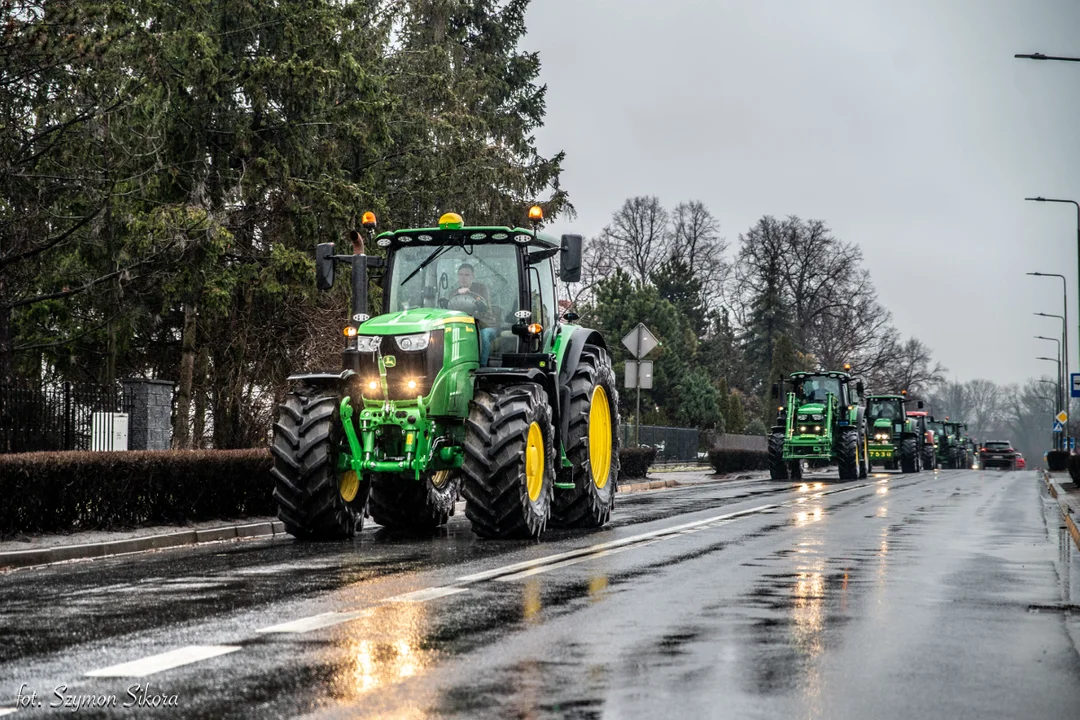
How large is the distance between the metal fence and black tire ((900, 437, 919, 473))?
36.3 meters

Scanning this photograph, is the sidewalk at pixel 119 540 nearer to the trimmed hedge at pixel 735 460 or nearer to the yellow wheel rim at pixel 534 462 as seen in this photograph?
the yellow wheel rim at pixel 534 462

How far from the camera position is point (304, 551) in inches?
513

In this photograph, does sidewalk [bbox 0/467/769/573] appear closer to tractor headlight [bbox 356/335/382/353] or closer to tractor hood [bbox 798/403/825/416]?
tractor headlight [bbox 356/335/382/353]

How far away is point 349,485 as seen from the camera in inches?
585

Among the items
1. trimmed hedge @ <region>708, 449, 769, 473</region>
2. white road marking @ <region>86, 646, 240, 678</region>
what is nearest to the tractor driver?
white road marking @ <region>86, 646, 240, 678</region>

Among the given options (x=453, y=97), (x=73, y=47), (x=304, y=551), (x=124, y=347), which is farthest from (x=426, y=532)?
(x=453, y=97)

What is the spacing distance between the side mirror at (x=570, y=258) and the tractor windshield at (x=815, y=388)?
85.3 feet

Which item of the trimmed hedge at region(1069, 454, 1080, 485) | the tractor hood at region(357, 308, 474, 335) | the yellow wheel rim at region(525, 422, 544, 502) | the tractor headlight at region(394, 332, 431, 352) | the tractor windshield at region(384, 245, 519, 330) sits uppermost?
the tractor windshield at region(384, 245, 519, 330)

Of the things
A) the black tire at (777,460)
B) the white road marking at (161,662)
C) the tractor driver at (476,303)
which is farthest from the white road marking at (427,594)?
the black tire at (777,460)

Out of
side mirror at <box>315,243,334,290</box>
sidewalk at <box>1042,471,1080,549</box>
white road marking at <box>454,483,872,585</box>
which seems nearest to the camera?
white road marking at <box>454,483,872,585</box>

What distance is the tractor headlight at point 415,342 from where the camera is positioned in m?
13.9

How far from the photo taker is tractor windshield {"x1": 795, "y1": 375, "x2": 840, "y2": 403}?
131 feet

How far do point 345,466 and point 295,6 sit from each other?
16.5 m

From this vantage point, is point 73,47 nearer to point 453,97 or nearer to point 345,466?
point 345,466
